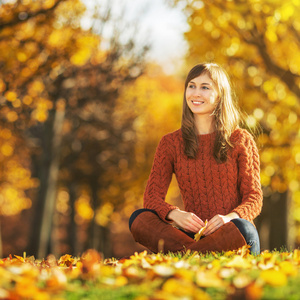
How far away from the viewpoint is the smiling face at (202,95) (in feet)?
13.3

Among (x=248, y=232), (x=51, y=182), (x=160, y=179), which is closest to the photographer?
(x=248, y=232)

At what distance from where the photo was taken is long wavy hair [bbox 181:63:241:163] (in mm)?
3969

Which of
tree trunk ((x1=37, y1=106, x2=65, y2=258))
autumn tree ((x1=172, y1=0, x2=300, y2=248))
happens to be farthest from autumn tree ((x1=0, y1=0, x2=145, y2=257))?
autumn tree ((x1=172, y1=0, x2=300, y2=248))

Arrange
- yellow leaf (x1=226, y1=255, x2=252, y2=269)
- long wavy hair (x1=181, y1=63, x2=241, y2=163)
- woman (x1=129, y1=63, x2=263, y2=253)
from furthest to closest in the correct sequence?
long wavy hair (x1=181, y1=63, x2=241, y2=163) → woman (x1=129, y1=63, x2=263, y2=253) → yellow leaf (x1=226, y1=255, x2=252, y2=269)

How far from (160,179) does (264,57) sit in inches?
126

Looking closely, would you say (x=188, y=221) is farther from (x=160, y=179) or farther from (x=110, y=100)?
(x=110, y=100)

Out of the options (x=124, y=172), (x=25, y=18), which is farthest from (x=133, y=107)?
(x=25, y=18)

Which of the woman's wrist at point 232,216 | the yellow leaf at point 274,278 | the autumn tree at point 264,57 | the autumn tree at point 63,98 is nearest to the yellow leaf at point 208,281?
the yellow leaf at point 274,278

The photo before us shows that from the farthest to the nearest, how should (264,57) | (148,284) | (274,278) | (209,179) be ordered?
(264,57), (209,179), (148,284), (274,278)

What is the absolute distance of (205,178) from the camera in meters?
3.96

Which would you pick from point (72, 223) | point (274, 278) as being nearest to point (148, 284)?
point (274, 278)

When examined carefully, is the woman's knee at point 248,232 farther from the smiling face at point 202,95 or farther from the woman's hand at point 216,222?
the smiling face at point 202,95

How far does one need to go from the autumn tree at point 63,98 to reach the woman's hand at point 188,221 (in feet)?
11.2

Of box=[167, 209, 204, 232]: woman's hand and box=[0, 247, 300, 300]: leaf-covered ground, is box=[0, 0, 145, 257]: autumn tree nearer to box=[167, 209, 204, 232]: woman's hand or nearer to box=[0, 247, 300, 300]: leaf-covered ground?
box=[167, 209, 204, 232]: woman's hand
